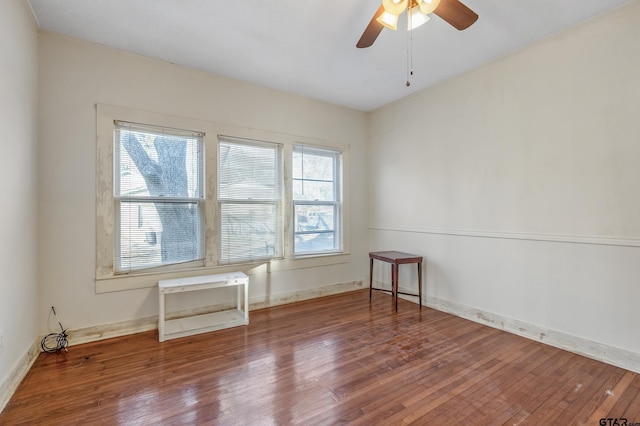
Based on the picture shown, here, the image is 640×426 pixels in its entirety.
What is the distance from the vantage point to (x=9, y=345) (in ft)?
6.36

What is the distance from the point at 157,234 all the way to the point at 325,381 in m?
2.22

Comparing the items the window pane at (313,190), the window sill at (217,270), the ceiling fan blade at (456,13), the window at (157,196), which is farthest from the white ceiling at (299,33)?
the window sill at (217,270)

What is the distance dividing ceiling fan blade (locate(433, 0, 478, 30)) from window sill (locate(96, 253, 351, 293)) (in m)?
→ 3.00

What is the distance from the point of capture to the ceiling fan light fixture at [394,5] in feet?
5.74

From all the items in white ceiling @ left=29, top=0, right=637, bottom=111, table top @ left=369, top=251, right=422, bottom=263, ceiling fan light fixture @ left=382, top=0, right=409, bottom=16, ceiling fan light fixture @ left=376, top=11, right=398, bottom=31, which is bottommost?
table top @ left=369, top=251, right=422, bottom=263

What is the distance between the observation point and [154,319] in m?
2.99

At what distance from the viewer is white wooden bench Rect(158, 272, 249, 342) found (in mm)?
2768

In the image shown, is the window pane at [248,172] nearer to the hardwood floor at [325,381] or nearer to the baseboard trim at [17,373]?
the hardwood floor at [325,381]

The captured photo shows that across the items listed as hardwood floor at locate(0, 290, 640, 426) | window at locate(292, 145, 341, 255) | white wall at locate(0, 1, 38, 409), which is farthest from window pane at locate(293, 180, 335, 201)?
white wall at locate(0, 1, 38, 409)

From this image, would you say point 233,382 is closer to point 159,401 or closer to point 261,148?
point 159,401

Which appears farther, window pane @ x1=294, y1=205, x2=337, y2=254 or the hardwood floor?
window pane @ x1=294, y1=205, x2=337, y2=254

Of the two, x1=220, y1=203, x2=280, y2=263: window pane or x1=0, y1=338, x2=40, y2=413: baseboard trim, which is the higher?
x1=220, y1=203, x2=280, y2=263: window pane

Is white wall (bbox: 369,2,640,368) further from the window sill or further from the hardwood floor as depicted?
the window sill

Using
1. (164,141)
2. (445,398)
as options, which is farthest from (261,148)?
(445,398)
